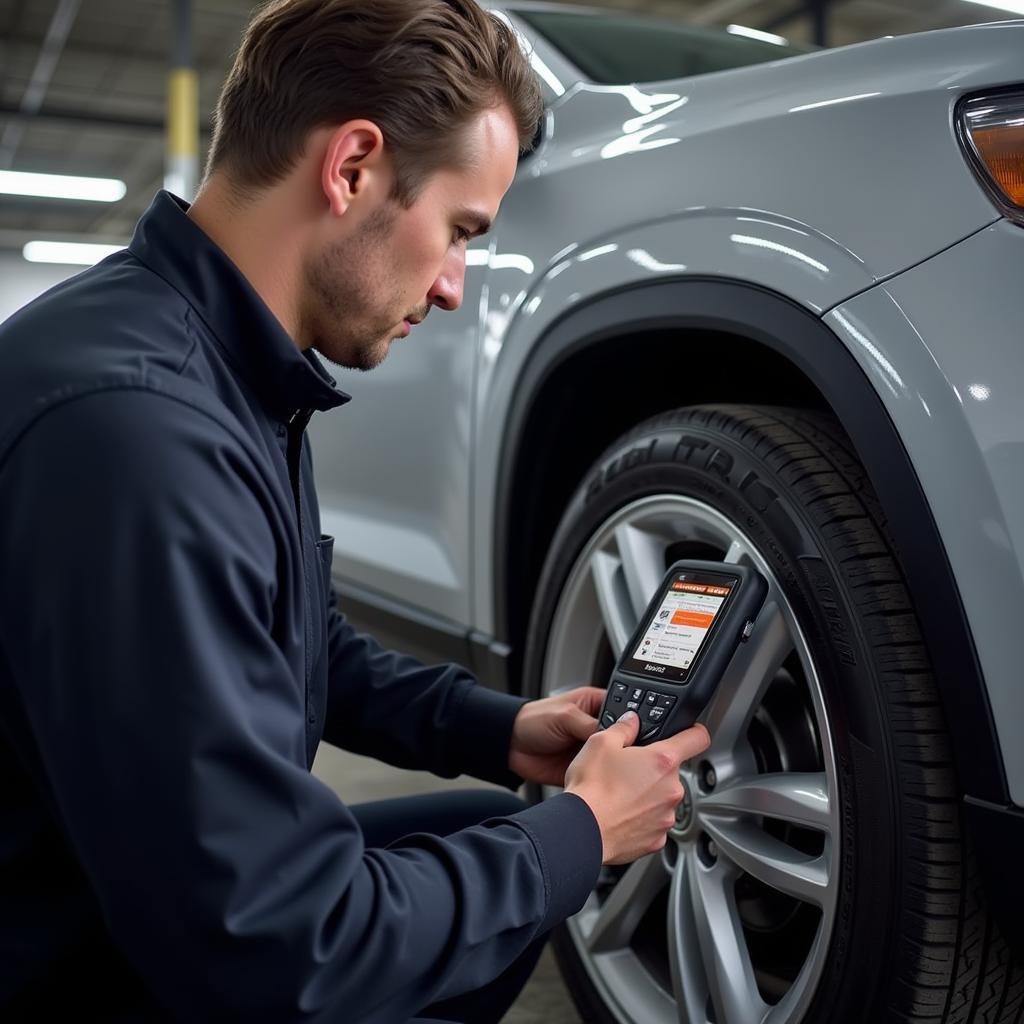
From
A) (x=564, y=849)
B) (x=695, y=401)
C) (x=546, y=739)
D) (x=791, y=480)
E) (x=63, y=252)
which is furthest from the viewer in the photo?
(x=63, y=252)

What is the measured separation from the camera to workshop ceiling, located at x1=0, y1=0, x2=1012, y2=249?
904 centimetres

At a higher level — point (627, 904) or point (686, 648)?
point (686, 648)

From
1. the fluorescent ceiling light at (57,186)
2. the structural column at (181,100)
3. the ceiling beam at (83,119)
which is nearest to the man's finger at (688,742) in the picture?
the structural column at (181,100)

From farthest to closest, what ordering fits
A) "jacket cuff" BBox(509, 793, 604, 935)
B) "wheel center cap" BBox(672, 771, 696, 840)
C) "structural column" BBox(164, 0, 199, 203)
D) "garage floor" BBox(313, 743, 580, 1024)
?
"structural column" BBox(164, 0, 199, 203), "garage floor" BBox(313, 743, 580, 1024), "wheel center cap" BBox(672, 771, 696, 840), "jacket cuff" BBox(509, 793, 604, 935)

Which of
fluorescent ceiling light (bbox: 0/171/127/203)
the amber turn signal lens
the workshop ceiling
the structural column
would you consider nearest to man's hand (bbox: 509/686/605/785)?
the amber turn signal lens

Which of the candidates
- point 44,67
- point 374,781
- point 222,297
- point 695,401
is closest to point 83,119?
point 44,67

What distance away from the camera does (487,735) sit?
4.08 feet

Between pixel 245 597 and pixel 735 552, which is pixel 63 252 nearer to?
pixel 735 552

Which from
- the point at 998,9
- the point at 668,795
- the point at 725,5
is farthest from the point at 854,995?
the point at 725,5

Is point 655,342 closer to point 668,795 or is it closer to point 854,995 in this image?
point 668,795

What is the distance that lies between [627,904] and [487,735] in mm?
279

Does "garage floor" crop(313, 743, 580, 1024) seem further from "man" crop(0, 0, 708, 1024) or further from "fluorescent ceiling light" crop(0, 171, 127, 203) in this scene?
"fluorescent ceiling light" crop(0, 171, 127, 203)

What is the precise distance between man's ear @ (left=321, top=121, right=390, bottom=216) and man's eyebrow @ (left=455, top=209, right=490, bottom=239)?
0.09 m

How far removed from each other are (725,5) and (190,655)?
9299mm
